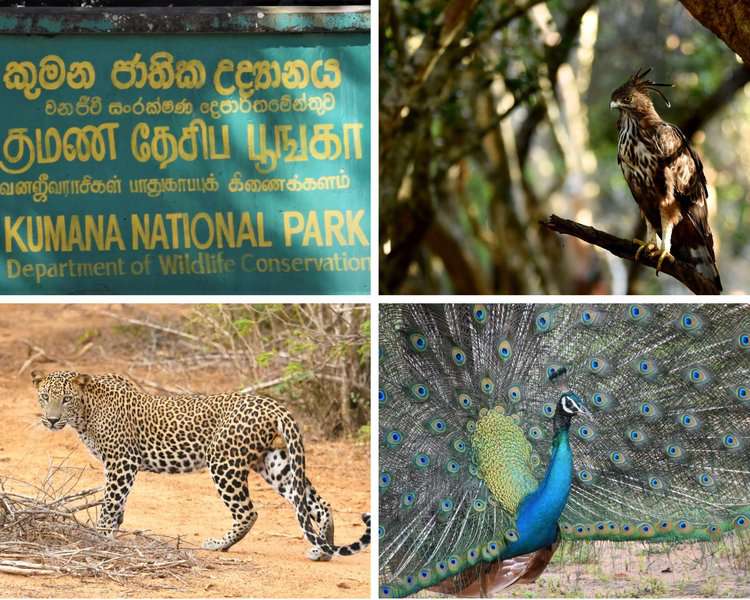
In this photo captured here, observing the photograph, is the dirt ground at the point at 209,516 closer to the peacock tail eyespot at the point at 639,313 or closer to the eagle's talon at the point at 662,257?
the peacock tail eyespot at the point at 639,313

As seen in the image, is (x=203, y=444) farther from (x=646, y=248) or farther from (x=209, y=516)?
(x=646, y=248)

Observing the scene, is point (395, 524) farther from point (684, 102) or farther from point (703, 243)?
point (684, 102)

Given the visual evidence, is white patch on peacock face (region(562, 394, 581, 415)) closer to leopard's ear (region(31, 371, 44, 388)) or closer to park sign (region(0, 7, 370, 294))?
park sign (region(0, 7, 370, 294))

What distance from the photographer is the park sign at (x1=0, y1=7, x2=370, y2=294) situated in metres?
5.21

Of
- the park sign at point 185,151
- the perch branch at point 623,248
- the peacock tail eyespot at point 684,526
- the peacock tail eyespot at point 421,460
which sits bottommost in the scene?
the peacock tail eyespot at point 684,526

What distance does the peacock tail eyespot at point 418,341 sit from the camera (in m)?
5.16

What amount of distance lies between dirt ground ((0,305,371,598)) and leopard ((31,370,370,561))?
0.16 feet

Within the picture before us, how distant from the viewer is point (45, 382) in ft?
17.2

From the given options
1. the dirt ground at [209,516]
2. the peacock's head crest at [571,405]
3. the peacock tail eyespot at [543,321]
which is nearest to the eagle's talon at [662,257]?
the peacock tail eyespot at [543,321]

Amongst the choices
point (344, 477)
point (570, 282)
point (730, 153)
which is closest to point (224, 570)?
point (344, 477)

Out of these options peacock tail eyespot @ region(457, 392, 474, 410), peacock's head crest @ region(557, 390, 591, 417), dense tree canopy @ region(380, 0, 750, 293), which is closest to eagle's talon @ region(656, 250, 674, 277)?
peacock's head crest @ region(557, 390, 591, 417)

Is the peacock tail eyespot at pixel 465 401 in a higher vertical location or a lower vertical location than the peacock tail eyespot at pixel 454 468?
higher

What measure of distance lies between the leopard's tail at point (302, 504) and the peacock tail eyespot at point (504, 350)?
0.95 m

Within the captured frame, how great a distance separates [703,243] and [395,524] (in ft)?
6.44
